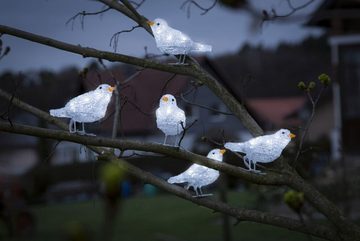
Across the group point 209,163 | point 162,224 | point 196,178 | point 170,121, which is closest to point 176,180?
point 196,178

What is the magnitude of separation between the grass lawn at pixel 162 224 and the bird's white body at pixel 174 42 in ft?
8.80

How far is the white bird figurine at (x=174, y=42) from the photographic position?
268cm

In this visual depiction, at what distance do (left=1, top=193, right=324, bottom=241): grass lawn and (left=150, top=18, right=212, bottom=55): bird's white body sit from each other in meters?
2.68

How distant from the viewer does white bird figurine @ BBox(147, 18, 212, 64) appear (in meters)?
2.68

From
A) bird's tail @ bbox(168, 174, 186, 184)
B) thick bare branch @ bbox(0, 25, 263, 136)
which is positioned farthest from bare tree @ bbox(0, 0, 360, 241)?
bird's tail @ bbox(168, 174, 186, 184)

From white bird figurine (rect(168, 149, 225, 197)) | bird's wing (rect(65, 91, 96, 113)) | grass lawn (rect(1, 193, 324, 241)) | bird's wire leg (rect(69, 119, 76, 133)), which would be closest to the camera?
bird's wire leg (rect(69, 119, 76, 133))

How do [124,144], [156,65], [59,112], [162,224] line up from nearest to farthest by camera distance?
[124,144]
[59,112]
[156,65]
[162,224]

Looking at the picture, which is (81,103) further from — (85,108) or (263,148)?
(263,148)

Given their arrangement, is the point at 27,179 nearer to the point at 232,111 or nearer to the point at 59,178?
the point at 59,178

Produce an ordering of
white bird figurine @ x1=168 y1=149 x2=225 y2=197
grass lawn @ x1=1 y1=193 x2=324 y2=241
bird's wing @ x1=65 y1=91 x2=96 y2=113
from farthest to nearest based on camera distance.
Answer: grass lawn @ x1=1 y1=193 x2=324 y2=241 → white bird figurine @ x1=168 y1=149 x2=225 y2=197 → bird's wing @ x1=65 y1=91 x2=96 y2=113

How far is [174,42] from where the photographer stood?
267 centimetres

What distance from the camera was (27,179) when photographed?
18531mm

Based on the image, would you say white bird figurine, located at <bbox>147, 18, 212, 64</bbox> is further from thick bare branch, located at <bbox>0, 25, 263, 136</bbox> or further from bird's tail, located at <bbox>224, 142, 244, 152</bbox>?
bird's tail, located at <bbox>224, 142, 244, 152</bbox>

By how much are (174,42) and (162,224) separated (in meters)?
8.55
